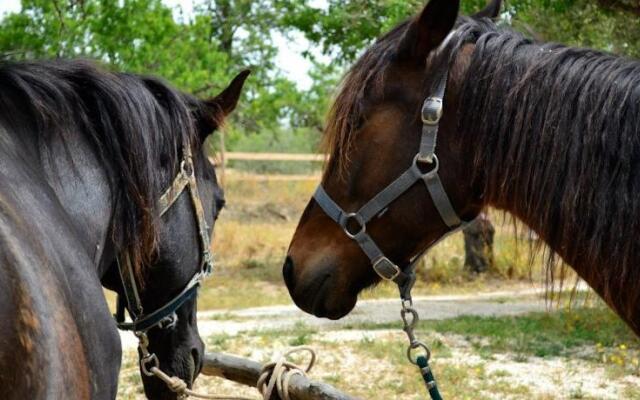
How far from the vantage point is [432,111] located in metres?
2.50

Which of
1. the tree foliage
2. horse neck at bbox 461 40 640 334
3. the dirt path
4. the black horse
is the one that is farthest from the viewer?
the tree foliage

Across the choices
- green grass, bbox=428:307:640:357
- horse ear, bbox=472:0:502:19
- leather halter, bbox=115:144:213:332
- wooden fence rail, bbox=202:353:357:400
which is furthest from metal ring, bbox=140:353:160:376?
green grass, bbox=428:307:640:357

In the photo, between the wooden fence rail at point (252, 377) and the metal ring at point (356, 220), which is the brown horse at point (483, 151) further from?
the wooden fence rail at point (252, 377)

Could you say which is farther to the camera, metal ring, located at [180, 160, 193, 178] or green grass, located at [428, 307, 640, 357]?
green grass, located at [428, 307, 640, 357]

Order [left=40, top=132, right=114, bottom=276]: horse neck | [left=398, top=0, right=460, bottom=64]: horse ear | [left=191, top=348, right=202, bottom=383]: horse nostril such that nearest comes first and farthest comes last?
[left=398, top=0, right=460, bottom=64]: horse ear < [left=40, top=132, right=114, bottom=276]: horse neck < [left=191, top=348, right=202, bottom=383]: horse nostril

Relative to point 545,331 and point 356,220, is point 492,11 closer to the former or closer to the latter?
point 356,220

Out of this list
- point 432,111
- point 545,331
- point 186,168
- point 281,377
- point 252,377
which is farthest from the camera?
point 545,331

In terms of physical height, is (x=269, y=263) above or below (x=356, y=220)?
below

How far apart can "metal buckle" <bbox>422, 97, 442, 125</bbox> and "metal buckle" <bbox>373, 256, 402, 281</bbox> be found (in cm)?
43

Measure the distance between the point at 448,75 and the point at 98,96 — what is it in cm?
122

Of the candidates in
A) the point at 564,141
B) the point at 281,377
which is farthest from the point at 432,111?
the point at 281,377

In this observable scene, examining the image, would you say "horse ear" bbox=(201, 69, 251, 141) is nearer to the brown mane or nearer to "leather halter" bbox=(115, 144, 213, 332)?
"leather halter" bbox=(115, 144, 213, 332)

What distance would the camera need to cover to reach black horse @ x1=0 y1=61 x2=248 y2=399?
199 cm

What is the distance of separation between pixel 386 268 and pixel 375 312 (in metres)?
9.04
